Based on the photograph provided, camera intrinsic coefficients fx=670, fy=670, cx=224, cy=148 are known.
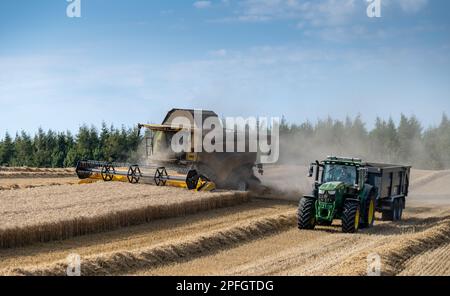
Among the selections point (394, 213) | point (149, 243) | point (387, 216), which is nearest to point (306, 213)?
point (387, 216)

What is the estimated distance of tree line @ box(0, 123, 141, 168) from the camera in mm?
50094

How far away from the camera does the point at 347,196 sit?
19328 mm

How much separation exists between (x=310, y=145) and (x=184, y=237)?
95.3 ft

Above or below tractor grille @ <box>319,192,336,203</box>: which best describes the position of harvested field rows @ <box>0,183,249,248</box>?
below

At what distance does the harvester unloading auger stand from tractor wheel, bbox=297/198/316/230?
→ 19.7ft

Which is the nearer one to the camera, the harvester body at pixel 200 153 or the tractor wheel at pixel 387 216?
the tractor wheel at pixel 387 216

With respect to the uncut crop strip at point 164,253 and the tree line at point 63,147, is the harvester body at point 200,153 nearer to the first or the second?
the uncut crop strip at point 164,253

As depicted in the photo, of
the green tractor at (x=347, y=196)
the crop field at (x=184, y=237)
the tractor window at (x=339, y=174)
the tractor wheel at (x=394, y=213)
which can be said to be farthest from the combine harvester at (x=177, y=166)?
the tractor wheel at (x=394, y=213)

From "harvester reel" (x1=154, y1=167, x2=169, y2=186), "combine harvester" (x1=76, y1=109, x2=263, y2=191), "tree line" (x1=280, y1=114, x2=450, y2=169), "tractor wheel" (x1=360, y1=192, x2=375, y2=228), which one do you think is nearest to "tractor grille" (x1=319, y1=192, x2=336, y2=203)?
"tractor wheel" (x1=360, y1=192, x2=375, y2=228)

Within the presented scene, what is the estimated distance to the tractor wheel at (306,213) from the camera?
18.7m

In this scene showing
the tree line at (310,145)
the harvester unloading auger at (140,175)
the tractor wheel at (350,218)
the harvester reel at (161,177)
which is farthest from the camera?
the tree line at (310,145)

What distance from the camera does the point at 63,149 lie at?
51.4 metres

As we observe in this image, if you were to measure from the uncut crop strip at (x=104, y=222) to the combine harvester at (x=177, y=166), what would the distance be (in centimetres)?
200

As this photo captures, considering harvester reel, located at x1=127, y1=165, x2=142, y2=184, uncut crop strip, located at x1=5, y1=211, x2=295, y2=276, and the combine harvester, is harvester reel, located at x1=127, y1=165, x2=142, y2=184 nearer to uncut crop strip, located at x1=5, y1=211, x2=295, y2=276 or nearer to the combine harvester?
the combine harvester
